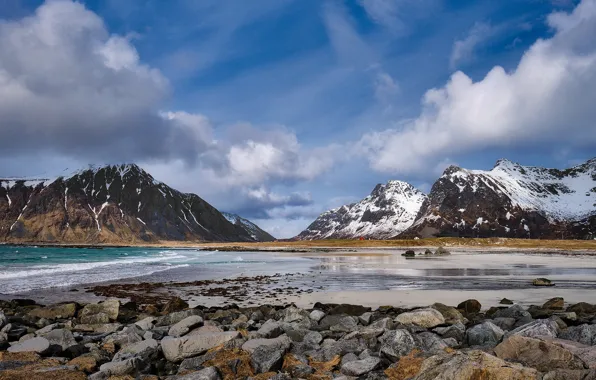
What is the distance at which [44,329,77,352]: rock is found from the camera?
11.8m

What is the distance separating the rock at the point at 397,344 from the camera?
10211 millimetres

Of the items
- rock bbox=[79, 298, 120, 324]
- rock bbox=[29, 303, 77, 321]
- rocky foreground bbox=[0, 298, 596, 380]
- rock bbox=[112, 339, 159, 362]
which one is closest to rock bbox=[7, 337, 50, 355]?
rocky foreground bbox=[0, 298, 596, 380]

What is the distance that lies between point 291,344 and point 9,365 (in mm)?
6290

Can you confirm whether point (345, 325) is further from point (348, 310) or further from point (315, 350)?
point (348, 310)

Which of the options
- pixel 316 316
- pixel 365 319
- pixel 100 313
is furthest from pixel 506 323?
pixel 100 313

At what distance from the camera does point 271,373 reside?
9516mm

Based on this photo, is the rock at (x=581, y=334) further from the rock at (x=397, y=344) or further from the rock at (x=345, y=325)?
the rock at (x=345, y=325)

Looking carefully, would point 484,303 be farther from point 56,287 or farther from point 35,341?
point 56,287

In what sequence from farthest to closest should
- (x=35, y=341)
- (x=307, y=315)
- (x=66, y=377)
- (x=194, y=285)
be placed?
(x=194, y=285)
(x=307, y=315)
(x=35, y=341)
(x=66, y=377)

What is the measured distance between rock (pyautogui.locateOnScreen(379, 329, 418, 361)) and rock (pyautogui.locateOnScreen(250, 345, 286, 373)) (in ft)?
7.91

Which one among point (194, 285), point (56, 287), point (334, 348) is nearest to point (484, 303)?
point (334, 348)

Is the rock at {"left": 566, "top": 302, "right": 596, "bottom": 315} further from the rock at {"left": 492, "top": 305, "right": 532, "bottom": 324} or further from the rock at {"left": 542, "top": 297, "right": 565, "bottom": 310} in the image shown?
the rock at {"left": 492, "top": 305, "right": 532, "bottom": 324}

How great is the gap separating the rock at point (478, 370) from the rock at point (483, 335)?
4146mm

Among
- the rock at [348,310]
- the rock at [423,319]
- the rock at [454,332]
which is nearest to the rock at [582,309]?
the rock at [423,319]
